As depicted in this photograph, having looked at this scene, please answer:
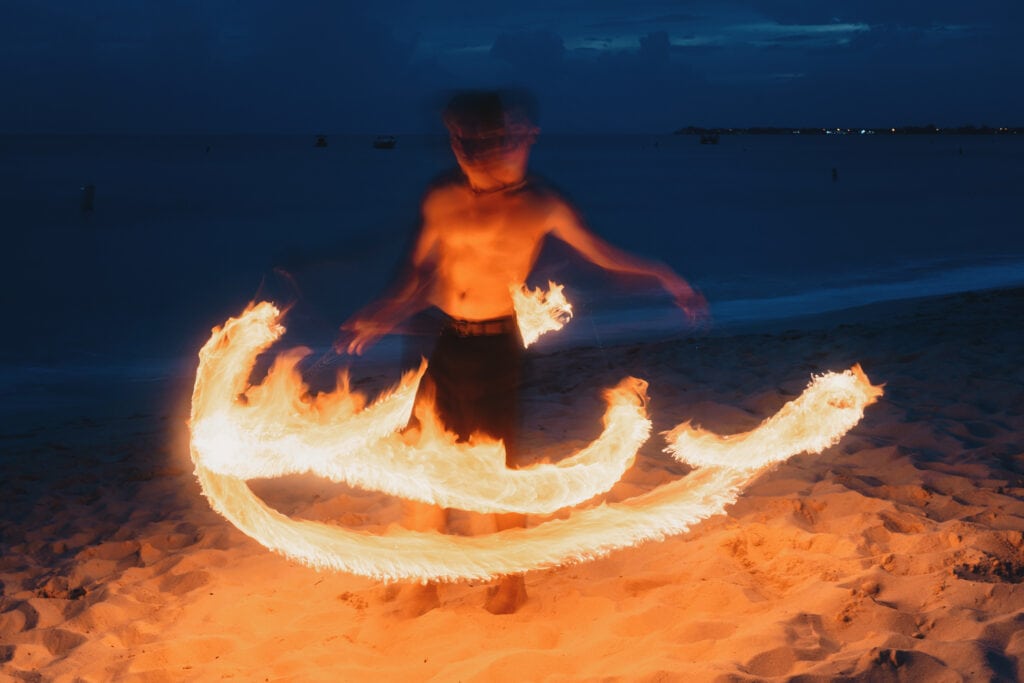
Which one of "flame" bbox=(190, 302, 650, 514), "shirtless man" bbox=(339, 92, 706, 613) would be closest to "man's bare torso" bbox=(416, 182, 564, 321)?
"shirtless man" bbox=(339, 92, 706, 613)

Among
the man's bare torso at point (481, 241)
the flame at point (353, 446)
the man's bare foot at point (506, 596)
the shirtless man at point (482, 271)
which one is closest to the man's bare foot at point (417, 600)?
the shirtless man at point (482, 271)

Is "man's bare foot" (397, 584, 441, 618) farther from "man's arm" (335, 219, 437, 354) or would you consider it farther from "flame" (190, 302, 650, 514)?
A: "man's arm" (335, 219, 437, 354)

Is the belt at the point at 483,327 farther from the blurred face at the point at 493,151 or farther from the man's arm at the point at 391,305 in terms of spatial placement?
the blurred face at the point at 493,151

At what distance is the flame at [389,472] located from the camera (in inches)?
160

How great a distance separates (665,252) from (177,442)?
21.7 meters

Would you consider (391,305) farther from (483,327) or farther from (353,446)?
(353,446)

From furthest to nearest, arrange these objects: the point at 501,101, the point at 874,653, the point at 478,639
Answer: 1. the point at 478,639
2. the point at 501,101
3. the point at 874,653

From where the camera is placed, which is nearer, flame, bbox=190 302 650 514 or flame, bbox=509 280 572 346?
flame, bbox=190 302 650 514

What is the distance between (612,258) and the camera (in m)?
4.32

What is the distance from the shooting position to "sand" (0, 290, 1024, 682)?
12.7 feet

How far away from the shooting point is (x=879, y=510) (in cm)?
513

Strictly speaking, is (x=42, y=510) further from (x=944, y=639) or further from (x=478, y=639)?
(x=944, y=639)

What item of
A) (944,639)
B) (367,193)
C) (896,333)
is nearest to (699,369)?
(896,333)

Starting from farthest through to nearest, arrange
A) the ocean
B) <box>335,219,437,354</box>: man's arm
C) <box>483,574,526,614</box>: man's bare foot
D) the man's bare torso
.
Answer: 1. the ocean
2. <box>483,574,526,614</box>: man's bare foot
3. <box>335,219,437,354</box>: man's arm
4. the man's bare torso
